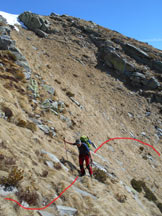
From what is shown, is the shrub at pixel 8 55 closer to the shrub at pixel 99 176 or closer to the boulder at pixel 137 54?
the shrub at pixel 99 176

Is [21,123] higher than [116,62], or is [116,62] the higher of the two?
[116,62]

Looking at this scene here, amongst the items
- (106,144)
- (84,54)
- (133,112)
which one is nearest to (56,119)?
(106,144)

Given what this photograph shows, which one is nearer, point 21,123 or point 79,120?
point 21,123

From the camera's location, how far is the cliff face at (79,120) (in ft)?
23.8

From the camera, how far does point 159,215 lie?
1130cm

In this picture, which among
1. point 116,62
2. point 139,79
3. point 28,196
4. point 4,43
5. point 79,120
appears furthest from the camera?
point 116,62

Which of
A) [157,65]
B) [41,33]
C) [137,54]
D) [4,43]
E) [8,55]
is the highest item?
[137,54]

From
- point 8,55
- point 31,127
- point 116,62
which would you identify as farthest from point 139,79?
point 31,127

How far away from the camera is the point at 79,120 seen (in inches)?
687

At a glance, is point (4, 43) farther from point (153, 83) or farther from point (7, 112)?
point (153, 83)

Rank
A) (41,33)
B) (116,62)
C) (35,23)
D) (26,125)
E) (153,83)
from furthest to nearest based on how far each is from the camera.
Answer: (35,23), (41,33), (116,62), (153,83), (26,125)

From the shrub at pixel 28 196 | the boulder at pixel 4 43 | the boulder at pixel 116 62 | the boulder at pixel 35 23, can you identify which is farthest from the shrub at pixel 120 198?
the boulder at pixel 35 23

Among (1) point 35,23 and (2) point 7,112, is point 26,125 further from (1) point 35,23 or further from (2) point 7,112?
(1) point 35,23

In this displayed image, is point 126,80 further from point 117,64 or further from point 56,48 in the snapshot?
point 56,48
